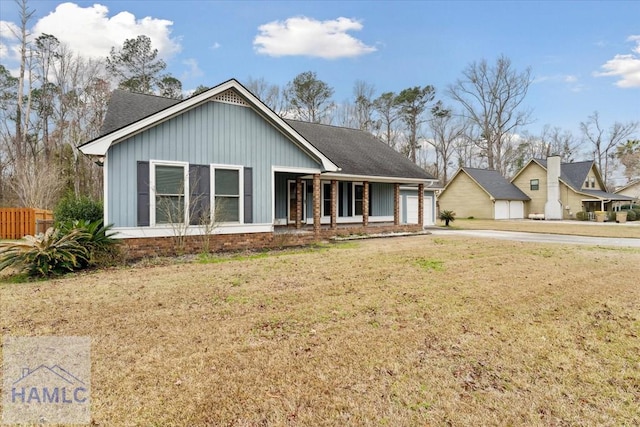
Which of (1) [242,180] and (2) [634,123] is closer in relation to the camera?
(1) [242,180]

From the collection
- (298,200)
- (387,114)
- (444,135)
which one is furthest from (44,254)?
(444,135)

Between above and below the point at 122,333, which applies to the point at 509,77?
above

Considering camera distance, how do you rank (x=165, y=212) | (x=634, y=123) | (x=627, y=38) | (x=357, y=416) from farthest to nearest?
(x=634, y=123) → (x=627, y=38) → (x=165, y=212) → (x=357, y=416)

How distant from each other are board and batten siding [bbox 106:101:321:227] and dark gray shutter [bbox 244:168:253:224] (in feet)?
0.43

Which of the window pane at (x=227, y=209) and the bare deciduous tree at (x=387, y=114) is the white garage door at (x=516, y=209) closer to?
the bare deciduous tree at (x=387, y=114)

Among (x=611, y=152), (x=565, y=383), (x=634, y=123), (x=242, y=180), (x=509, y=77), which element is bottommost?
(x=565, y=383)

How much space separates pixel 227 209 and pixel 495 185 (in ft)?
104

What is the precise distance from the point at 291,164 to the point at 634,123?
55.9m

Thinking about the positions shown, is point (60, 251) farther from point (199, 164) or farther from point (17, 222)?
point (17, 222)

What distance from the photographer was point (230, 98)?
1069 cm

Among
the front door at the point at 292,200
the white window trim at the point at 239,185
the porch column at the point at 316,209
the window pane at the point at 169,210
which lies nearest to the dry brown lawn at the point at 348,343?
the window pane at the point at 169,210

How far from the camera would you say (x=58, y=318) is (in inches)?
182

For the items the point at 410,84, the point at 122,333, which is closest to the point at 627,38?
the point at 410,84

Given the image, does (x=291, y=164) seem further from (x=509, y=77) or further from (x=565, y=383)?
(x=509, y=77)
